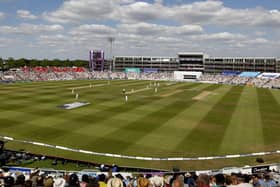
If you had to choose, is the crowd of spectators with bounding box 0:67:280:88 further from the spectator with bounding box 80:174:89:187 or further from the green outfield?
the spectator with bounding box 80:174:89:187

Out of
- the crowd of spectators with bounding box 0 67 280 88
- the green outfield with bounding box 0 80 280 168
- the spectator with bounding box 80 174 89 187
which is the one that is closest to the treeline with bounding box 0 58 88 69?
the crowd of spectators with bounding box 0 67 280 88

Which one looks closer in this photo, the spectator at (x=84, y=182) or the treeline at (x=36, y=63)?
the spectator at (x=84, y=182)

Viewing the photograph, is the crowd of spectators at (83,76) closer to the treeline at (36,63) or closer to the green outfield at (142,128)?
the green outfield at (142,128)

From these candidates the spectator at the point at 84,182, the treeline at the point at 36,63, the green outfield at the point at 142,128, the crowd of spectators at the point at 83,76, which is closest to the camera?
the spectator at the point at 84,182

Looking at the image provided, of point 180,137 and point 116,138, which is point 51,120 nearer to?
point 116,138

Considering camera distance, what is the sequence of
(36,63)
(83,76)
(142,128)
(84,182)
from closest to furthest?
(84,182), (142,128), (83,76), (36,63)

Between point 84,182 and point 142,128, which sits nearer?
point 84,182

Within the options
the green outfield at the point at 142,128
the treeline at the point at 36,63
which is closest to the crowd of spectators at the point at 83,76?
the green outfield at the point at 142,128

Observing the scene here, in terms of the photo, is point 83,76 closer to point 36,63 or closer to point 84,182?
point 36,63

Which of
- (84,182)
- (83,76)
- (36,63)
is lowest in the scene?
(84,182)

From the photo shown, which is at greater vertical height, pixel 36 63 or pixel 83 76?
pixel 36 63

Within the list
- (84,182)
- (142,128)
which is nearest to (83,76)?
(142,128)

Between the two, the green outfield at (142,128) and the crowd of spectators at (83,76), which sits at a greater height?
the crowd of spectators at (83,76)

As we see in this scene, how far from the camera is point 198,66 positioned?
134875 mm
